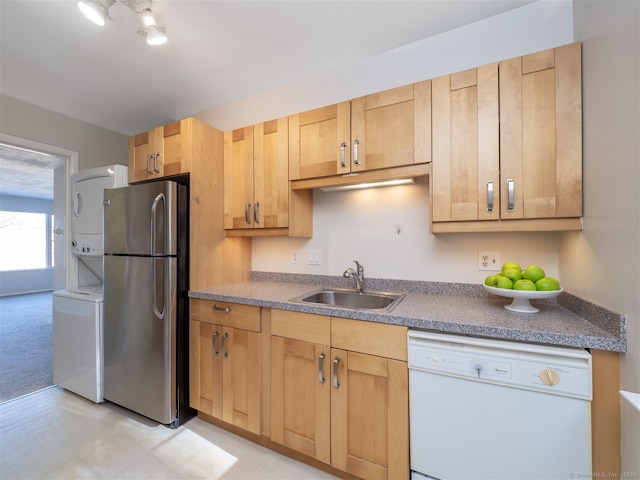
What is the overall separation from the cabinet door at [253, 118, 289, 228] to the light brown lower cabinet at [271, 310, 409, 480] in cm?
72

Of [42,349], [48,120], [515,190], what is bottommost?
[42,349]

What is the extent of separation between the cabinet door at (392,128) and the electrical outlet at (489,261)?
684 millimetres

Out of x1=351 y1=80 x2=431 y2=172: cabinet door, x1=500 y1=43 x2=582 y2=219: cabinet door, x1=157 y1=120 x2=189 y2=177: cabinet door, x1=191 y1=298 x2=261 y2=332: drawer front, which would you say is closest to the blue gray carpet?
x1=191 y1=298 x2=261 y2=332: drawer front

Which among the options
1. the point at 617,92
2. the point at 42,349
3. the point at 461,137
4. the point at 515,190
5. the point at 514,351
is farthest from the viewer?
the point at 42,349

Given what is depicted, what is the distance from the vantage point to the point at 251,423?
1615mm

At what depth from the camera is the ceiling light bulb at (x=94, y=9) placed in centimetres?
123

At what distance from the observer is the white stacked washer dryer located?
2062mm

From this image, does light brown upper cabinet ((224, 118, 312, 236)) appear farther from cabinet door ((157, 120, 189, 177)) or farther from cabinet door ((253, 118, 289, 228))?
cabinet door ((157, 120, 189, 177))

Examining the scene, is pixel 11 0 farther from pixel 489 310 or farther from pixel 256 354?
pixel 489 310

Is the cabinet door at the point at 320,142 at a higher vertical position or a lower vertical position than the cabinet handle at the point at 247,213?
higher

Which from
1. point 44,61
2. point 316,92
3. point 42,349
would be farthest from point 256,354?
point 42,349

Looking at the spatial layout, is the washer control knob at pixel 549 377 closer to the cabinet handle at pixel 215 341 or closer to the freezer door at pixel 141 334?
the cabinet handle at pixel 215 341

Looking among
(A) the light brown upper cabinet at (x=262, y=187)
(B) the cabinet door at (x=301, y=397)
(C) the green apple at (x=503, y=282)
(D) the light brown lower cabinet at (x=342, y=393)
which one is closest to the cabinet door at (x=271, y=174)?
(A) the light brown upper cabinet at (x=262, y=187)

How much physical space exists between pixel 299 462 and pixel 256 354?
650mm
